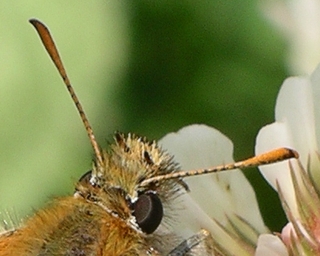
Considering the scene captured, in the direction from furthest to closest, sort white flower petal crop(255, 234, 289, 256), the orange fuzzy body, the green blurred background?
the green blurred background → white flower petal crop(255, 234, 289, 256) → the orange fuzzy body

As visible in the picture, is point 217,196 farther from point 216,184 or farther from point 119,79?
point 119,79

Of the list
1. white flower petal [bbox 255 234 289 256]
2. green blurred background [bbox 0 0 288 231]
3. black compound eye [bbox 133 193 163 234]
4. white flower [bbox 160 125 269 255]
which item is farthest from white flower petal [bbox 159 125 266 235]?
green blurred background [bbox 0 0 288 231]

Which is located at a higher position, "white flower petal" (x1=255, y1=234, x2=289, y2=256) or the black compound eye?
the black compound eye

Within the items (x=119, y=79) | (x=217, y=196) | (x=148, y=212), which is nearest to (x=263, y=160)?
(x=148, y=212)

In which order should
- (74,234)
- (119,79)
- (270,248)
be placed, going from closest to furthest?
(74,234)
(270,248)
(119,79)

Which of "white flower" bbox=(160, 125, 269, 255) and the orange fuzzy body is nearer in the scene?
the orange fuzzy body

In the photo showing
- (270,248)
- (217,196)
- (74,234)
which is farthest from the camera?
(217,196)

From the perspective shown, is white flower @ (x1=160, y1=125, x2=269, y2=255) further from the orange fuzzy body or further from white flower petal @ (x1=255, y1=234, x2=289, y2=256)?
the orange fuzzy body
